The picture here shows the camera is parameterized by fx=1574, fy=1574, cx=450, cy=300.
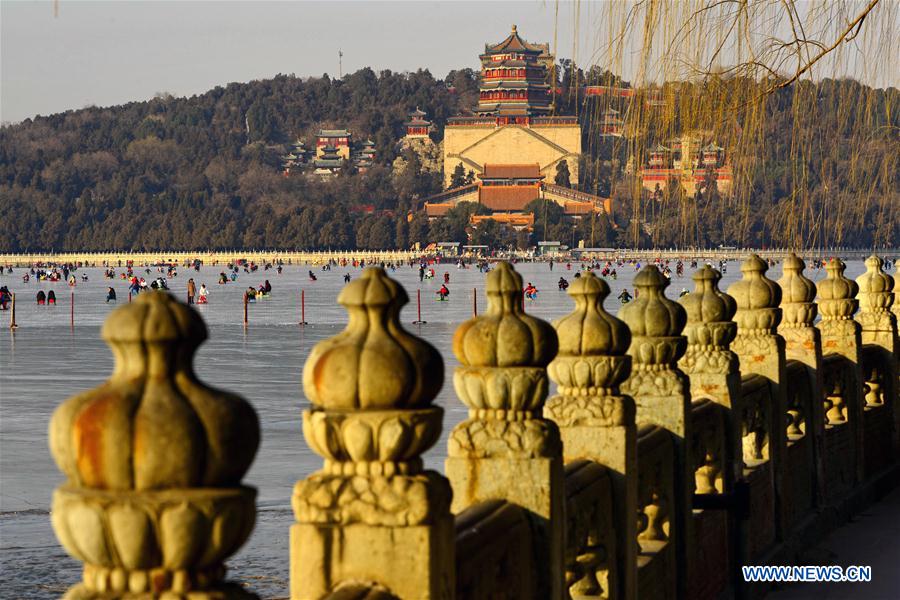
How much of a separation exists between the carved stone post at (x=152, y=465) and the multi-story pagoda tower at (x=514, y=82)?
190 m

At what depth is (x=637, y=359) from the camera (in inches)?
277

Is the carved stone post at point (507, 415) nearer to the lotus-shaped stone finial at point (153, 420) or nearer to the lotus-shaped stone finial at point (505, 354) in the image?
the lotus-shaped stone finial at point (505, 354)

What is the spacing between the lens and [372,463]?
3.56 metres

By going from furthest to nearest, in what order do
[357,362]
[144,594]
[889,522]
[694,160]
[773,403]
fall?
[889,522]
[773,403]
[694,160]
[357,362]
[144,594]

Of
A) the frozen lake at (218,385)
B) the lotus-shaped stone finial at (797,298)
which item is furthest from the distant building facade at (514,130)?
the lotus-shaped stone finial at (797,298)

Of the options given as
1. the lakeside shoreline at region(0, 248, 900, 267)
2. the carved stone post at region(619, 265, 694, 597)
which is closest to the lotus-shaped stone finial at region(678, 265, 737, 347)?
the carved stone post at region(619, 265, 694, 597)

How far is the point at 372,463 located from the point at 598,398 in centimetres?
228

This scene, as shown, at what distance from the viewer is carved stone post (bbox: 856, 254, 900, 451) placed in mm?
12898

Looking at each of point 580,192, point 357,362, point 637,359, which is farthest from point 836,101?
point 580,192

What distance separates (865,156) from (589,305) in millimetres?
2890

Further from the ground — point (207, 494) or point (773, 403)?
point (207, 494)

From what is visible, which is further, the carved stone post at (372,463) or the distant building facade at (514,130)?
the distant building facade at (514,130)

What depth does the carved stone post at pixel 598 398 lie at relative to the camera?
564 centimetres

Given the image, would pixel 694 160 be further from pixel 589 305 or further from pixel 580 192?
pixel 580 192
